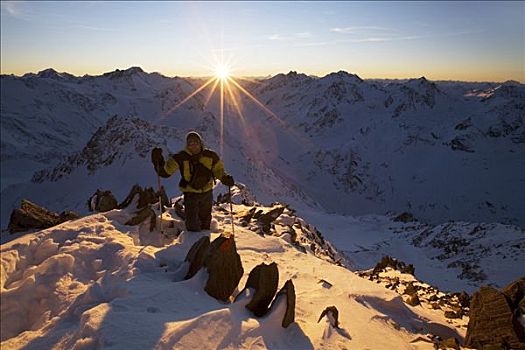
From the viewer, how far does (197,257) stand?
20.9 feet

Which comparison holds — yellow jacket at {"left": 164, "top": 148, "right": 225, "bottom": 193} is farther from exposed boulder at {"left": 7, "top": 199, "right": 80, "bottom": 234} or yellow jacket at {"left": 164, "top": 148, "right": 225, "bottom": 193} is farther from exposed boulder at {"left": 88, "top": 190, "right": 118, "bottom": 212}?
exposed boulder at {"left": 7, "top": 199, "right": 80, "bottom": 234}

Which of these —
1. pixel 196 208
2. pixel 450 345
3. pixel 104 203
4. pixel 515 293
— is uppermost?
pixel 196 208

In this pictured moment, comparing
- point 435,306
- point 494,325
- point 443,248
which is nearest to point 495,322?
point 494,325

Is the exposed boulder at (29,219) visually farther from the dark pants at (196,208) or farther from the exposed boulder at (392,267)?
the exposed boulder at (392,267)

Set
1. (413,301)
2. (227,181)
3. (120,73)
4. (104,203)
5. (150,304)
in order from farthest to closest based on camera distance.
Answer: (120,73)
(104,203)
(227,181)
(413,301)
(150,304)

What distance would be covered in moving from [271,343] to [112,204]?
22.7 feet

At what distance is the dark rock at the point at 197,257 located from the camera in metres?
6.18

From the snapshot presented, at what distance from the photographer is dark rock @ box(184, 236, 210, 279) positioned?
618cm

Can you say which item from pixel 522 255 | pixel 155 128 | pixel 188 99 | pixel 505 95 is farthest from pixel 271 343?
pixel 505 95

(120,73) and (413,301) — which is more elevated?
(120,73)

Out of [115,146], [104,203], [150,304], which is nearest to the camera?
[150,304]

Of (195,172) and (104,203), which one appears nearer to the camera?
(195,172)

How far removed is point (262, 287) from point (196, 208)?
13.0 feet

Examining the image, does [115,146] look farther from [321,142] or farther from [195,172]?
[321,142]
